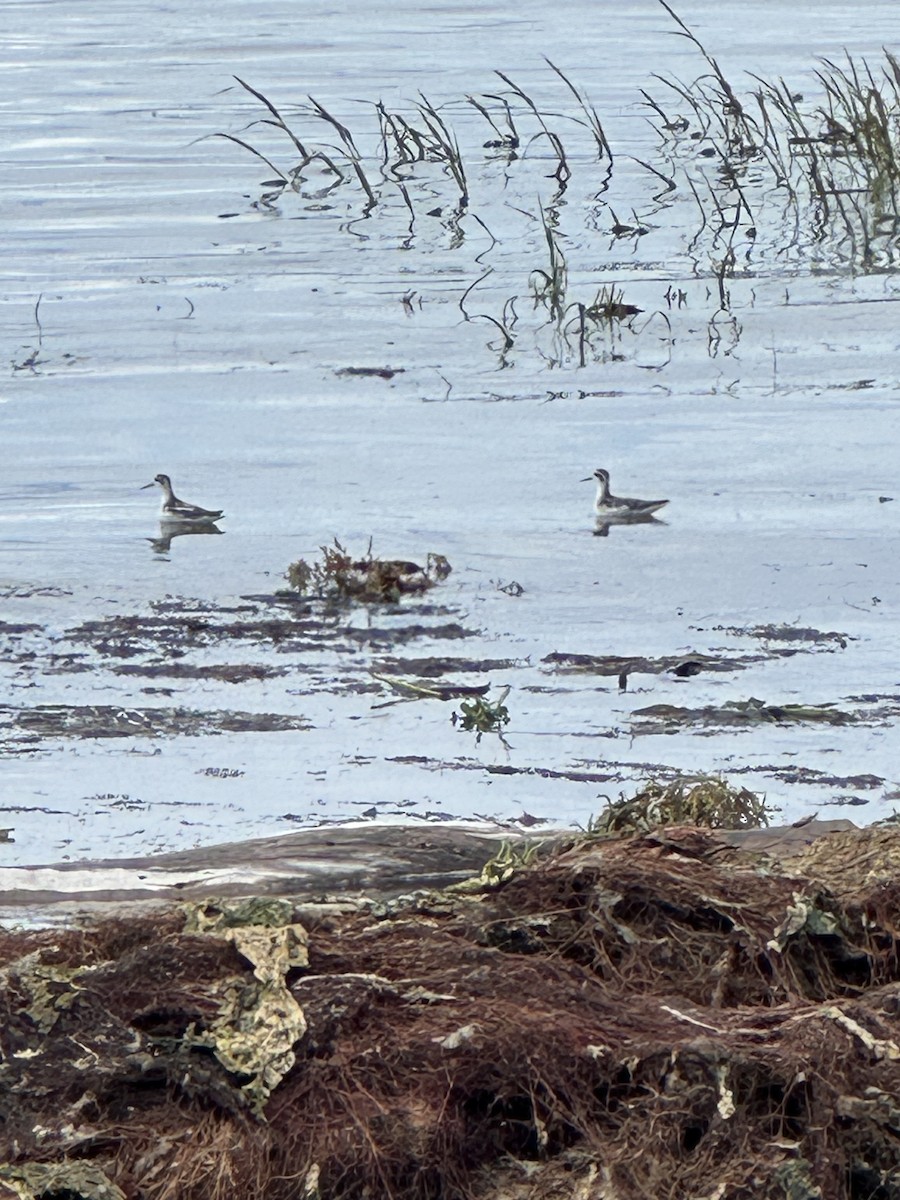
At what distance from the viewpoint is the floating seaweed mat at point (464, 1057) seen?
338 centimetres

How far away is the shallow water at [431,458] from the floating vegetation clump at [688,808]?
289mm

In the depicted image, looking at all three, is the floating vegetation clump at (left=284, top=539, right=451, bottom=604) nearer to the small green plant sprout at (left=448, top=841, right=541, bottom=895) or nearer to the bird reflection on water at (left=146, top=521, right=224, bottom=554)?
the bird reflection on water at (left=146, top=521, right=224, bottom=554)

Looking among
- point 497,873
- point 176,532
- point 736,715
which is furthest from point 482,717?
point 176,532

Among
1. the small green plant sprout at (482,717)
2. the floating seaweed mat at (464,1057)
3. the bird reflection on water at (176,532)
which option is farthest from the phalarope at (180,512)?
the floating seaweed mat at (464,1057)

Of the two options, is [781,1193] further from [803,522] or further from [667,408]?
[667,408]

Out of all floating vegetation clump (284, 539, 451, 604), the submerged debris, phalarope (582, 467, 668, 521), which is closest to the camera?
the submerged debris

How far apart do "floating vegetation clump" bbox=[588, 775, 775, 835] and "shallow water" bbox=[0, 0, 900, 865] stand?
289mm

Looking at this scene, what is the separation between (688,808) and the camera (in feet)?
16.9

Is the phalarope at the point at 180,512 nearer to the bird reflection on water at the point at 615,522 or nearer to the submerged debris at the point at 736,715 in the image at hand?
the bird reflection on water at the point at 615,522

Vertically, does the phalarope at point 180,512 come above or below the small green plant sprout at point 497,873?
above

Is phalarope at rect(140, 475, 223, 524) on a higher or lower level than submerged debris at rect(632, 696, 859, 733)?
higher

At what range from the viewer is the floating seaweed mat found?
11.1ft

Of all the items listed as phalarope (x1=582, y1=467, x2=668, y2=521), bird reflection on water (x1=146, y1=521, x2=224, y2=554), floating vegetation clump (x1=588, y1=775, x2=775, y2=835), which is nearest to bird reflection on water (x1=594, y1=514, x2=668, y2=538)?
phalarope (x1=582, y1=467, x2=668, y2=521)

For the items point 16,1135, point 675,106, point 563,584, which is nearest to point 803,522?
A: point 563,584
